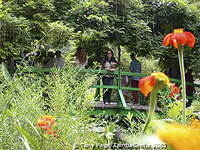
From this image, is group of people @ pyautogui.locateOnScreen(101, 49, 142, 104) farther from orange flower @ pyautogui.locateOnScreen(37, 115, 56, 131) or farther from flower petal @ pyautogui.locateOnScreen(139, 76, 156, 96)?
flower petal @ pyautogui.locateOnScreen(139, 76, 156, 96)

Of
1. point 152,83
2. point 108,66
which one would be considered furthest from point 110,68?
point 152,83

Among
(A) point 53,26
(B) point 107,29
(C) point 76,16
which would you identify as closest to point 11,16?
(A) point 53,26

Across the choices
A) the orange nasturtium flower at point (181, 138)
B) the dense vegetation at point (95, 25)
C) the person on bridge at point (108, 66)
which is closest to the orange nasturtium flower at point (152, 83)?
the orange nasturtium flower at point (181, 138)

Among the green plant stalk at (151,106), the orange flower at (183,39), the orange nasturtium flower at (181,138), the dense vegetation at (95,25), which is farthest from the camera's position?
the dense vegetation at (95,25)

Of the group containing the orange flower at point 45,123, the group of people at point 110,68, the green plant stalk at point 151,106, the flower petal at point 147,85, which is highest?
the flower petal at point 147,85

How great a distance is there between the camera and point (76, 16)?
32.5 ft

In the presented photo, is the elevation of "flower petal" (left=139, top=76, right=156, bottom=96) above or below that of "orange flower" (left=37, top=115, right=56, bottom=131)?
above

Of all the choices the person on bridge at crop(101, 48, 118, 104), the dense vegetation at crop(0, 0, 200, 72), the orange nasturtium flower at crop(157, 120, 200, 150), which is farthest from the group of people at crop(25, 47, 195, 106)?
the orange nasturtium flower at crop(157, 120, 200, 150)

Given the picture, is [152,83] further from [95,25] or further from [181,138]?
[95,25]

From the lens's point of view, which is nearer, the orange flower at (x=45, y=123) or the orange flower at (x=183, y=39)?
the orange flower at (x=183, y=39)

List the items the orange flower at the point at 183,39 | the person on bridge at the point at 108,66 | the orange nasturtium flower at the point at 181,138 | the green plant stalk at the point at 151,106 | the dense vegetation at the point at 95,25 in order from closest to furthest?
the orange nasturtium flower at the point at 181,138 → the green plant stalk at the point at 151,106 → the orange flower at the point at 183,39 → the person on bridge at the point at 108,66 → the dense vegetation at the point at 95,25

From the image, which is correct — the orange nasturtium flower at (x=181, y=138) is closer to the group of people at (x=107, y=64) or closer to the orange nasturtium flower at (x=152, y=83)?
the orange nasturtium flower at (x=152, y=83)

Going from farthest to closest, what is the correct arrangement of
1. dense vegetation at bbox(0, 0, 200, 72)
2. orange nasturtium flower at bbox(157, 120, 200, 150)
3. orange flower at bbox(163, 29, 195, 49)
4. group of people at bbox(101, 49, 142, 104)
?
1. dense vegetation at bbox(0, 0, 200, 72)
2. group of people at bbox(101, 49, 142, 104)
3. orange flower at bbox(163, 29, 195, 49)
4. orange nasturtium flower at bbox(157, 120, 200, 150)

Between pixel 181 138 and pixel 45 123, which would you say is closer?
pixel 181 138
